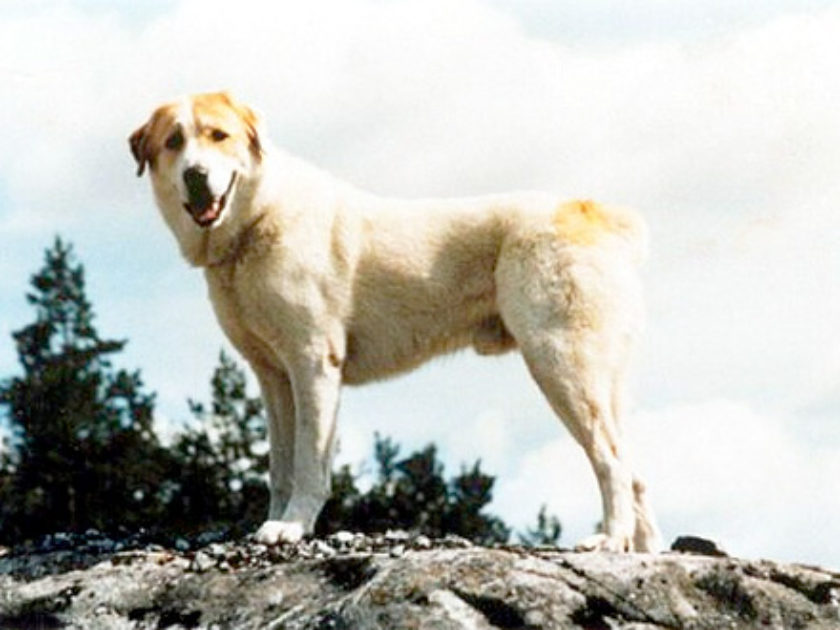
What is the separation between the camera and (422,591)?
838 centimetres

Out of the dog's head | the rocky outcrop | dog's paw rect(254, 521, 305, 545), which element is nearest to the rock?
the rocky outcrop

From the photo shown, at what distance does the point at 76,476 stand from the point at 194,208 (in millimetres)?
33541

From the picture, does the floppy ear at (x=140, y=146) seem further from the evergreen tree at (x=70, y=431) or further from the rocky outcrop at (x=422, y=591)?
the evergreen tree at (x=70, y=431)

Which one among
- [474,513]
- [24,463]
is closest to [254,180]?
[24,463]

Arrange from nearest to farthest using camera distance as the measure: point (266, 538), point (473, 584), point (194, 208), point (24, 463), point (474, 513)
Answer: point (473, 584) < point (266, 538) < point (194, 208) < point (24, 463) < point (474, 513)

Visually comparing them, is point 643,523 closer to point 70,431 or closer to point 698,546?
point 698,546

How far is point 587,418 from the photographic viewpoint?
34.0 feet

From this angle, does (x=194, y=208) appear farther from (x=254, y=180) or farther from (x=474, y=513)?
(x=474, y=513)

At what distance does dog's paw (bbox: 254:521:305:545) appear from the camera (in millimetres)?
9812

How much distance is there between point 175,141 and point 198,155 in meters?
0.22

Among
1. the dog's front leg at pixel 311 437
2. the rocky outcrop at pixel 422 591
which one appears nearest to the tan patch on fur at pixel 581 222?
the dog's front leg at pixel 311 437

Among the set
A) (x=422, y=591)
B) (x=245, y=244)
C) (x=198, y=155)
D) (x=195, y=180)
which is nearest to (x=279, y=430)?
(x=245, y=244)

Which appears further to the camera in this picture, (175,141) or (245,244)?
(245,244)

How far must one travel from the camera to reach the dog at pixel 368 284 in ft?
34.0
